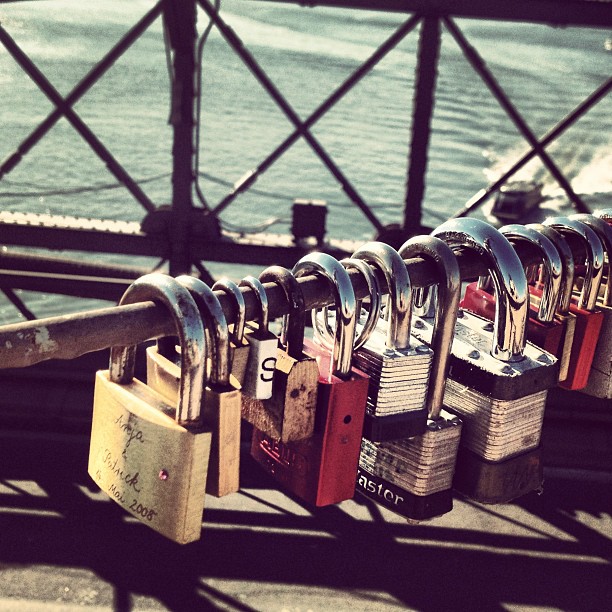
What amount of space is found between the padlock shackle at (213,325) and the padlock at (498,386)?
34 centimetres

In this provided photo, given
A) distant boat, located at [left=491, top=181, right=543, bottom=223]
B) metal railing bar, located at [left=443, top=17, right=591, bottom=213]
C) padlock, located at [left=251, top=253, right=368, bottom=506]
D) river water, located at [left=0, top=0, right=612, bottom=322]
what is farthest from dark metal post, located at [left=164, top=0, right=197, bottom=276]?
distant boat, located at [left=491, top=181, right=543, bottom=223]

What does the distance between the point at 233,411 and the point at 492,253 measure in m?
0.39

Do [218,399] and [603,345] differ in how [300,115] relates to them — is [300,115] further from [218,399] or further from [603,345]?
[218,399]

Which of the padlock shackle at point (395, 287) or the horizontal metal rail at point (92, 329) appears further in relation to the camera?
the padlock shackle at point (395, 287)

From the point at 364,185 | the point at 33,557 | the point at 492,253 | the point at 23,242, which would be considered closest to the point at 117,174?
the point at 23,242

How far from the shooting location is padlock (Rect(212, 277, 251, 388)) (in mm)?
907

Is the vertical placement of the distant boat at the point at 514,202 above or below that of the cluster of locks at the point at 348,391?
below

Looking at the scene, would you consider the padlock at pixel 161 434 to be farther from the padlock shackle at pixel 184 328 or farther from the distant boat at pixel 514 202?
the distant boat at pixel 514 202

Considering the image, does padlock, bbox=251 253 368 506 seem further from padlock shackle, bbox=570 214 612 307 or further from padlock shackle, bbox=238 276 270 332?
padlock shackle, bbox=570 214 612 307

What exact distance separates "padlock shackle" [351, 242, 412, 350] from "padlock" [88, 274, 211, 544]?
256mm

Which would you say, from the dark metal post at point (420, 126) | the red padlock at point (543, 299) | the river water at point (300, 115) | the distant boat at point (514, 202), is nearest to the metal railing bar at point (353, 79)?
the dark metal post at point (420, 126)

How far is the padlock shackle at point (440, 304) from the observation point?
40.7 inches

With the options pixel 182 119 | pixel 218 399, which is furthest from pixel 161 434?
pixel 182 119

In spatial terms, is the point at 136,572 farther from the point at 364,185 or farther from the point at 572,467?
the point at 364,185
